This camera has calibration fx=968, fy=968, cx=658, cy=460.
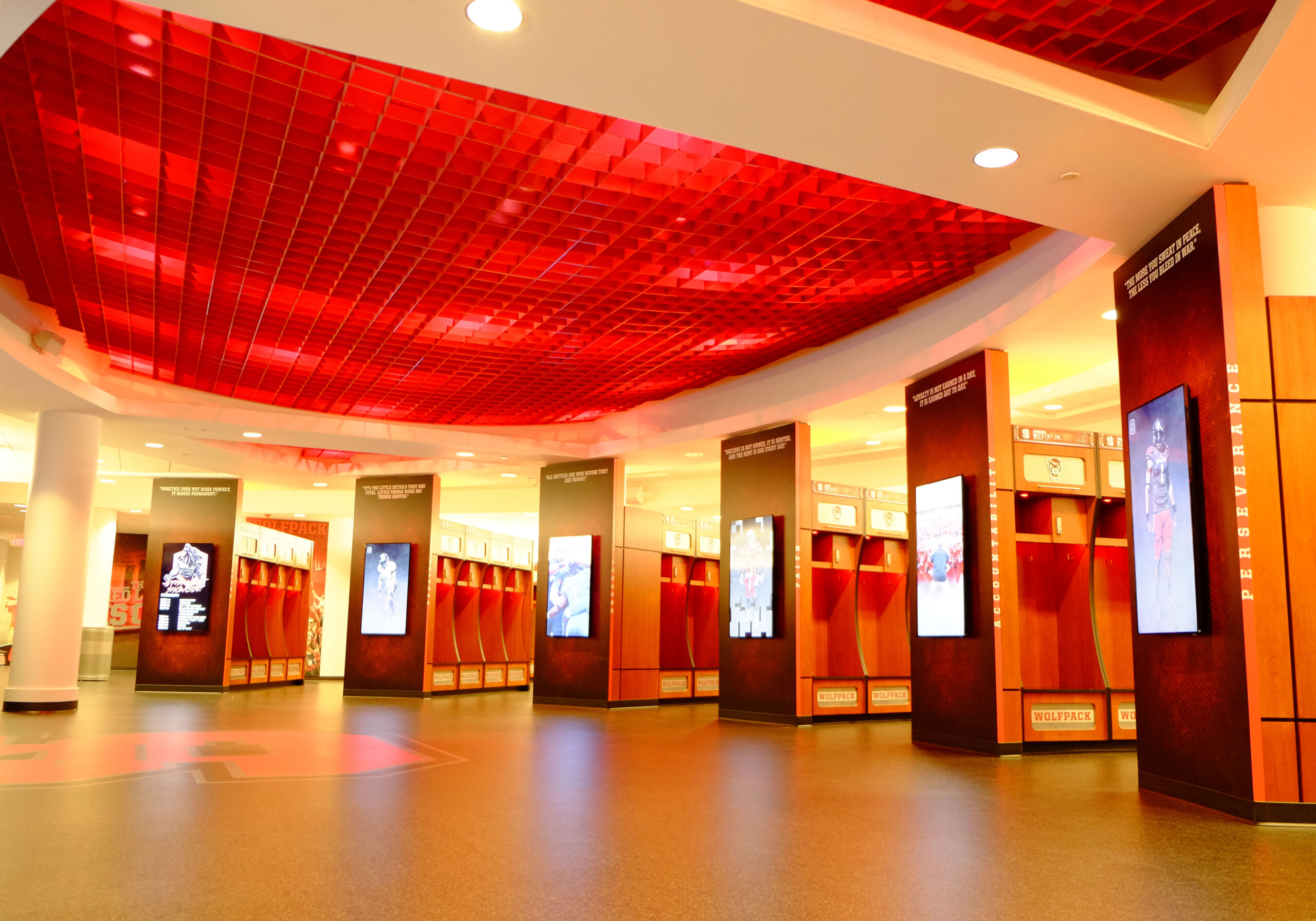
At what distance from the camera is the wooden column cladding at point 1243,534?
4.77 metres

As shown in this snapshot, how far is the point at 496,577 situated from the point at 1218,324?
13666mm

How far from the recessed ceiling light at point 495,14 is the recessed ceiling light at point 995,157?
8.23 feet

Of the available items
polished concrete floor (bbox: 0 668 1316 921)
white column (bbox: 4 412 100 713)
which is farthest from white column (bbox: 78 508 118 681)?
polished concrete floor (bbox: 0 668 1316 921)

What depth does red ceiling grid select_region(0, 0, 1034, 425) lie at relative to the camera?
5.15 meters

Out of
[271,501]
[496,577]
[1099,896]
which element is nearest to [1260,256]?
[1099,896]

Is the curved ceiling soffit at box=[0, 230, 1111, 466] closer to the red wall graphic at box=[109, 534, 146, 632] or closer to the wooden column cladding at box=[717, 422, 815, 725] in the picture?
the wooden column cladding at box=[717, 422, 815, 725]

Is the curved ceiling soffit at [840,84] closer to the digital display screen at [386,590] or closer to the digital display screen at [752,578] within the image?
the digital display screen at [752,578]

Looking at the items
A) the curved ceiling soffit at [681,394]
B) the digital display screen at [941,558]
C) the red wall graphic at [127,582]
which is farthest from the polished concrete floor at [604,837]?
the red wall graphic at [127,582]

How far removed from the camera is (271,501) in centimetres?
1911

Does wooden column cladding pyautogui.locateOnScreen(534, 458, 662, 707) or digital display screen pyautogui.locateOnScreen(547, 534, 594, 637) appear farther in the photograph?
digital display screen pyautogui.locateOnScreen(547, 534, 594, 637)

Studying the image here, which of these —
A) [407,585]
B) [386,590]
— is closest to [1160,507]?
[407,585]

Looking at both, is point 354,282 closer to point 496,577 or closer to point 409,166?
point 409,166

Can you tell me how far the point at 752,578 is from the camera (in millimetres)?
11141

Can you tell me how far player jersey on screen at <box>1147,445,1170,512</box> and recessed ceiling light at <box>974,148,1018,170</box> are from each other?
1.87 meters
